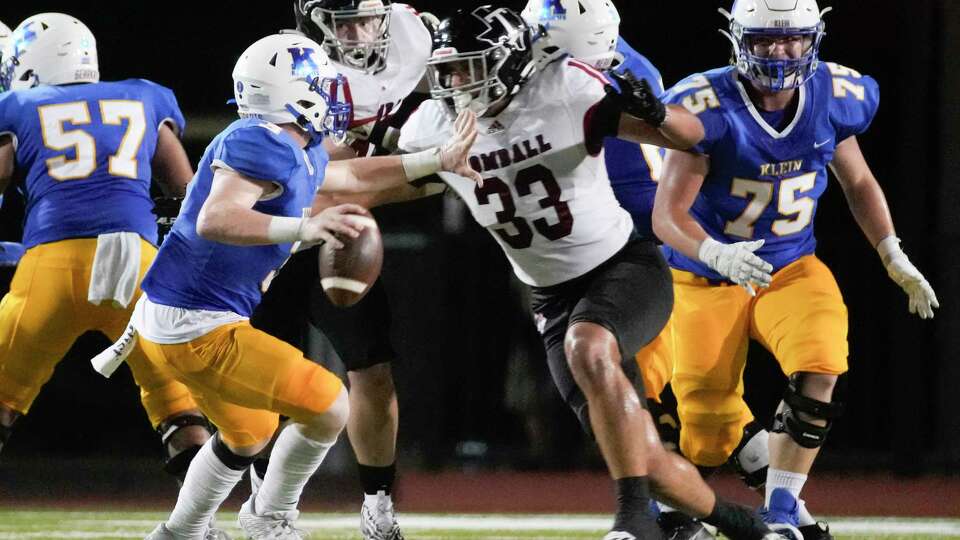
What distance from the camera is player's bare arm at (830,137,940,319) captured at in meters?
4.68

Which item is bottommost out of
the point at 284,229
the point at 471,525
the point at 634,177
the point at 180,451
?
the point at 471,525

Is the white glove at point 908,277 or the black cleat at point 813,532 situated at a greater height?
the white glove at point 908,277

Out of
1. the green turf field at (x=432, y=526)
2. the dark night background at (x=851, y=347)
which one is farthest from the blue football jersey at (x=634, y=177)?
the dark night background at (x=851, y=347)

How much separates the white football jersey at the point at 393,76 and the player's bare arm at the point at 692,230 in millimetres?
864

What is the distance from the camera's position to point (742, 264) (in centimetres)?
394

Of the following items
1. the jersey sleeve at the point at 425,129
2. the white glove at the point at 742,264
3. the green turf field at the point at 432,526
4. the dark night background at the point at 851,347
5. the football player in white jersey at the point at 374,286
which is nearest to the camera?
the white glove at the point at 742,264

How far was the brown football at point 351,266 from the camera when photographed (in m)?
3.97

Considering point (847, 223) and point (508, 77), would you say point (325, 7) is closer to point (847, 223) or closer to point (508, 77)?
point (508, 77)

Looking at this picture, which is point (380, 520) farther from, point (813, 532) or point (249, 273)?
point (813, 532)

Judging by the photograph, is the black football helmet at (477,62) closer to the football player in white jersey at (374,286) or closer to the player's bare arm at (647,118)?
the player's bare arm at (647,118)

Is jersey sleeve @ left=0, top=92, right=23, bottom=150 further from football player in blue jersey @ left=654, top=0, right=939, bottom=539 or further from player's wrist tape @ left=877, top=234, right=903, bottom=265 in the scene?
player's wrist tape @ left=877, top=234, right=903, bottom=265

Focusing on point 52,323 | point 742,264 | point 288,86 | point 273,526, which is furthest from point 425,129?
point 52,323

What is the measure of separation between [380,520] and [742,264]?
1.44 meters

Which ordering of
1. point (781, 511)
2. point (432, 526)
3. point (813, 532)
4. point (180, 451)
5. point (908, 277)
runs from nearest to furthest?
point (781, 511)
point (813, 532)
point (908, 277)
point (180, 451)
point (432, 526)
